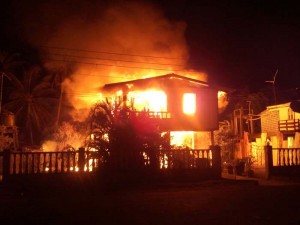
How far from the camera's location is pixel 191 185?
14.6m

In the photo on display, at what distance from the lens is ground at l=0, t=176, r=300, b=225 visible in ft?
27.8

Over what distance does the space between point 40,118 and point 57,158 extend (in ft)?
96.9

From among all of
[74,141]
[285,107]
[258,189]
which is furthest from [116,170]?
[285,107]

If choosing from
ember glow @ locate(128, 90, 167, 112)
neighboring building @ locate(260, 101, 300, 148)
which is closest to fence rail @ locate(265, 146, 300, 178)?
ember glow @ locate(128, 90, 167, 112)

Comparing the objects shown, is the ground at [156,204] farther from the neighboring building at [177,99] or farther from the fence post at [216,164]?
the neighboring building at [177,99]

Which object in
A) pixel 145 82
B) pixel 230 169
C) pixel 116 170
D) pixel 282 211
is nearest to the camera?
pixel 282 211

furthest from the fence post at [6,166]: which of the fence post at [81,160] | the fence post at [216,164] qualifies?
the fence post at [216,164]

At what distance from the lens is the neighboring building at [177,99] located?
25141 millimetres

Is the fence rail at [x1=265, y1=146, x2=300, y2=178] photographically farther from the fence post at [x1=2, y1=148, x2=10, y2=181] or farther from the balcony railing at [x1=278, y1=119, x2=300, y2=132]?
the balcony railing at [x1=278, y1=119, x2=300, y2=132]

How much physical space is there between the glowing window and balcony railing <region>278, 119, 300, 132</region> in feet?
44.9

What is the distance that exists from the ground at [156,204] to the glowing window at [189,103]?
11.2 metres

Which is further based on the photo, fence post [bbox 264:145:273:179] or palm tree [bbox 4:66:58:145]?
palm tree [bbox 4:66:58:145]

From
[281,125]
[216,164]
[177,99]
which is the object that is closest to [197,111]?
[177,99]

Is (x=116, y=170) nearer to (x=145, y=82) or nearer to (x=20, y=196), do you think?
(x=20, y=196)
